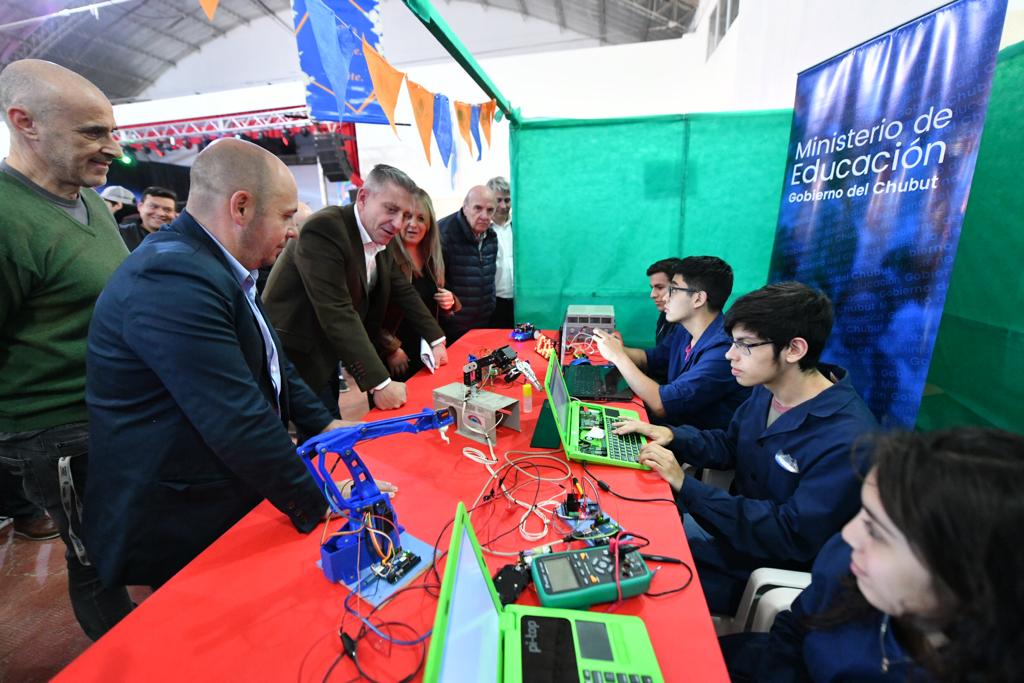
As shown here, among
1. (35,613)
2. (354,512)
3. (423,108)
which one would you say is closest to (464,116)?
(423,108)

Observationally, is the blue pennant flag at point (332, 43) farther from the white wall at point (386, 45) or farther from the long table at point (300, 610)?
the white wall at point (386, 45)

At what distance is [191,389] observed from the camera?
3.09 ft

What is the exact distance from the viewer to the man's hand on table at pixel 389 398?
186 centimetres

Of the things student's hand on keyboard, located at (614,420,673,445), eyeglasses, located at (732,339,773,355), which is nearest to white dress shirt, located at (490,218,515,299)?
student's hand on keyboard, located at (614,420,673,445)

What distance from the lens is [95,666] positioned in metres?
0.77

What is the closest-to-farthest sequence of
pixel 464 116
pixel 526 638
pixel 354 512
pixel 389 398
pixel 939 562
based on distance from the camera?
pixel 939 562, pixel 526 638, pixel 354 512, pixel 389 398, pixel 464 116

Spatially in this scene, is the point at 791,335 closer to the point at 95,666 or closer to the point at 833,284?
the point at 833,284

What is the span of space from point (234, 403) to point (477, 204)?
2.43 metres

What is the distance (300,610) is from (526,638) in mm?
472

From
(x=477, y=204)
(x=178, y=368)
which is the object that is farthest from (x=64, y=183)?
(x=477, y=204)

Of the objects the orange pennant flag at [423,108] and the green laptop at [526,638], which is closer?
the green laptop at [526,638]

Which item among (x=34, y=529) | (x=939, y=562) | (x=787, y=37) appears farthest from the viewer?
(x=787, y=37)

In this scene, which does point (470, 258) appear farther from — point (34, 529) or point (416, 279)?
point (34, 529)

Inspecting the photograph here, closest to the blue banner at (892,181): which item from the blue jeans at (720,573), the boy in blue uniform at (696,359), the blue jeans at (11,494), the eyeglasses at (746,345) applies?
the boy in blue uniform at (696,359)
